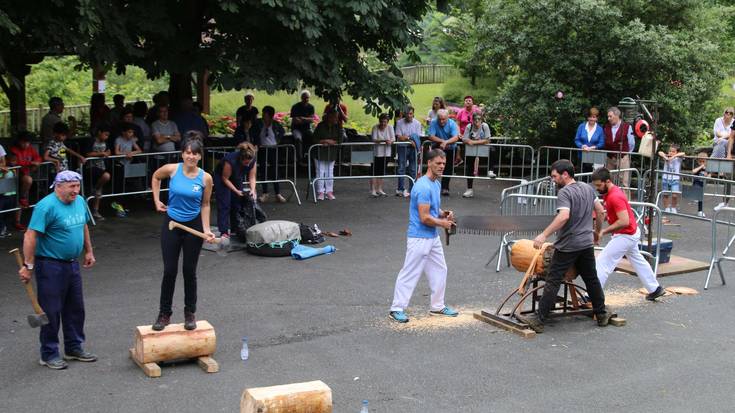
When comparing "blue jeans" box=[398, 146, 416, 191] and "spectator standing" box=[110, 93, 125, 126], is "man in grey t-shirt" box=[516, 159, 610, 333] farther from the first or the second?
"spectator standing" box=[110, 93, 125, 126]

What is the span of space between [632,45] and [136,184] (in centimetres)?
1048

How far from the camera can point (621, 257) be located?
11.3 m

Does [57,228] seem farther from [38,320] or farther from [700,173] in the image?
[700,173]

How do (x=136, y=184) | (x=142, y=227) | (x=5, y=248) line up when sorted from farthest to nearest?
(x=136, y=184)
(x=142, y=227)
(x=5, y=248)

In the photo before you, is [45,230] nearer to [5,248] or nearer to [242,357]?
[242,357]

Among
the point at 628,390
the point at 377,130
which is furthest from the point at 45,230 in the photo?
the point at 377,130

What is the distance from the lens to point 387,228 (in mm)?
16109

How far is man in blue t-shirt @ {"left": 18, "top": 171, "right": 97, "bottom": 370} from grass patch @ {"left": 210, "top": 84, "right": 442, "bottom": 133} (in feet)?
55.0

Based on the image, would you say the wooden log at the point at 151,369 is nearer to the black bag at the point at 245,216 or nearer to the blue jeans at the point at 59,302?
the blue jeans at the point at 59,302

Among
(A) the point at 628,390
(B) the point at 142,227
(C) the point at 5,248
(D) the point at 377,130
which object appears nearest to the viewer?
(A) the point at 628,390

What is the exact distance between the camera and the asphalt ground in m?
8.11

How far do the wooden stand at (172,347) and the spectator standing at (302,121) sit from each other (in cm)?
1225

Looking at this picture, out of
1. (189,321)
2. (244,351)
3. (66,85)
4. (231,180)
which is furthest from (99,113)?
(66,85)

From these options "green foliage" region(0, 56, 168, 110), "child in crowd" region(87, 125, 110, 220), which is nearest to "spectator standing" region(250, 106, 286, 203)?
"child in crowd" region(87, 125, 110, 220)
